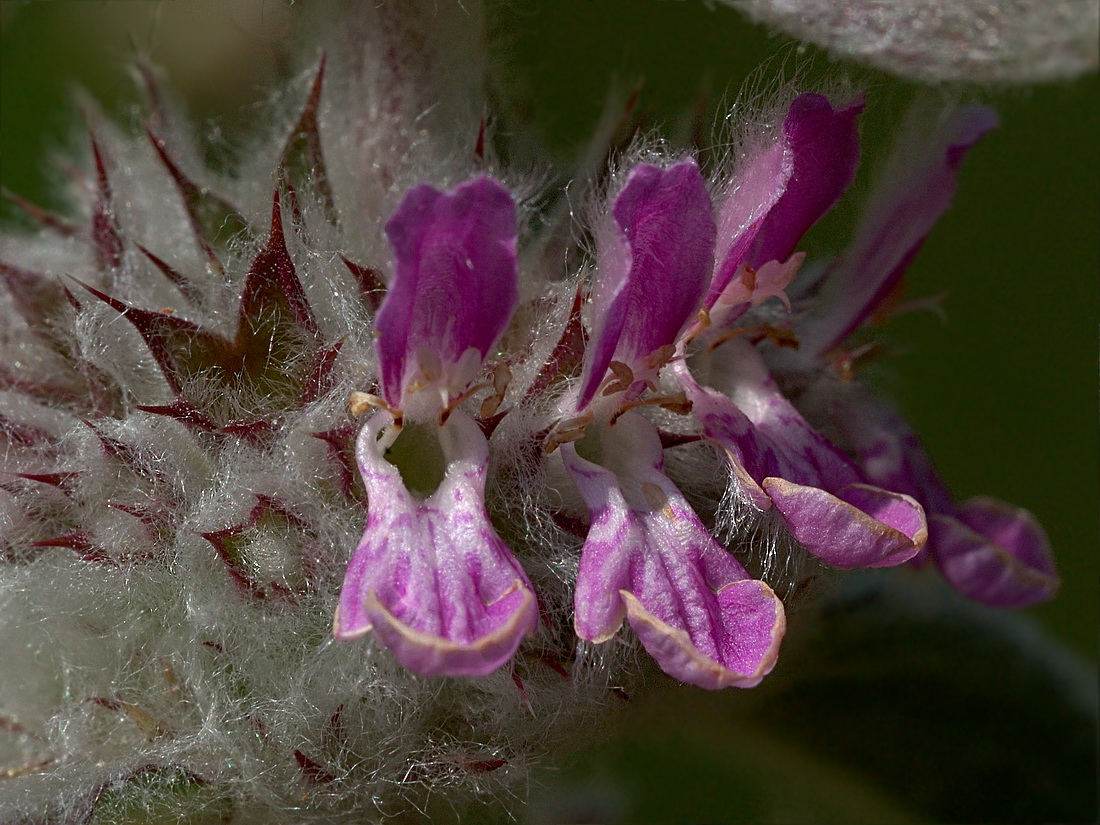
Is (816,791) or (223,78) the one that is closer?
(223,78)

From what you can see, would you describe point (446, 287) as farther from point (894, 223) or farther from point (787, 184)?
point (894, 223)

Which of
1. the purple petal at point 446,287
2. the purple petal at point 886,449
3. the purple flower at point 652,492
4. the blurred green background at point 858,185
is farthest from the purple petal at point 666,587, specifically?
the purple petal at point 886,449

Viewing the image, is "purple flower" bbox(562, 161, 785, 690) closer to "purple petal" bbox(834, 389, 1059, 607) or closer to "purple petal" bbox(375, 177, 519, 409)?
"purple petal" bbox(375, 177, 519, 409)

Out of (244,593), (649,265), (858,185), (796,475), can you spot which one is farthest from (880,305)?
(244,593)

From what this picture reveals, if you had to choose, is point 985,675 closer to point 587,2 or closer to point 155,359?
point 587,2

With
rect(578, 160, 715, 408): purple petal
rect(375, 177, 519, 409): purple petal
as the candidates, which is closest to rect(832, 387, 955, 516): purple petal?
rect(578, 160, 715, 408): purple petal

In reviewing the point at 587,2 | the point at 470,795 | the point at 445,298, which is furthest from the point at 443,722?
the point at 587,2

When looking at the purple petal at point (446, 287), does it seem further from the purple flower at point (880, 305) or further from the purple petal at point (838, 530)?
the purple flower at point (880, 305)
